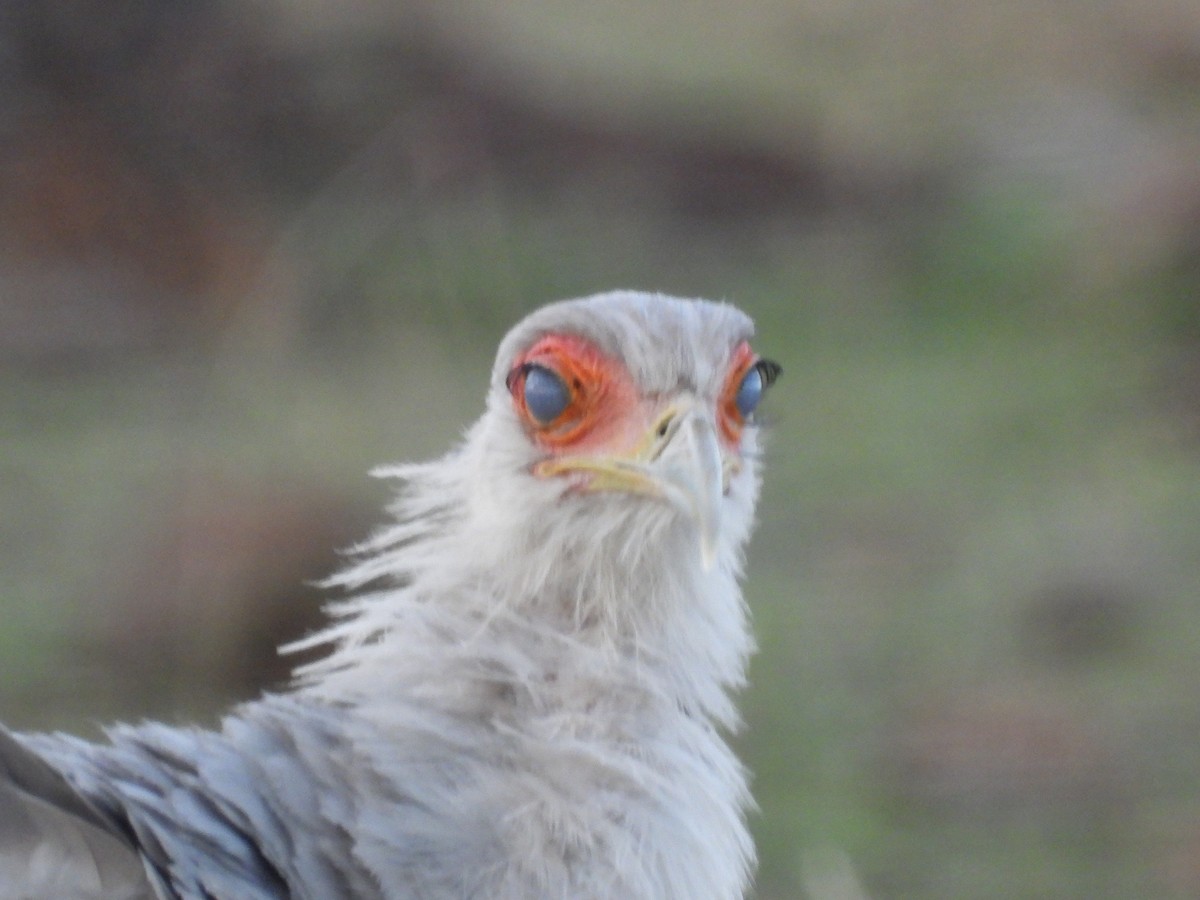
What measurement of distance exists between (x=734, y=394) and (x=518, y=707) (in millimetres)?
529

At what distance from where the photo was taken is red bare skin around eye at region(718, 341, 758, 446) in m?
2.37

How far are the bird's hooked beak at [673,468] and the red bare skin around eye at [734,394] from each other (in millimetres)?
78

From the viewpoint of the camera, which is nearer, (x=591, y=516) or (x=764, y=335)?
(x=591, y=516)

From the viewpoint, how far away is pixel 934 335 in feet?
23.7

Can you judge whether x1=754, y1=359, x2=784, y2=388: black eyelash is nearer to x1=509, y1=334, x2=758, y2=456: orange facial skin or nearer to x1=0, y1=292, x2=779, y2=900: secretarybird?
x1=0, y1=292, x2=779, y2=900: secretarybird

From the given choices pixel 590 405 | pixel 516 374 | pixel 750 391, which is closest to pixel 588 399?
pixel 590 405

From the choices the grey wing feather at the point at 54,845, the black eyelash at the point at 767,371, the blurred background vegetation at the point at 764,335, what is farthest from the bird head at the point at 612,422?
the blurred background vegetation at the point at 764,335

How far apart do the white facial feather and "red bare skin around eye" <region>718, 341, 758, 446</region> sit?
19 mm

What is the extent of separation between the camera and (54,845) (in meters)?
1.79

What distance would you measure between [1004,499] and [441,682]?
4.12 m

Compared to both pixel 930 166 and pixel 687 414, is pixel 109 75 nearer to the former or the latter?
pixel 930 166

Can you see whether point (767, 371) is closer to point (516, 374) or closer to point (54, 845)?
point (516, 374)

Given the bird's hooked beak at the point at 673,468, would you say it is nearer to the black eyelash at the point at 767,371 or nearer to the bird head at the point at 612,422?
the bird head at the point at 612,422

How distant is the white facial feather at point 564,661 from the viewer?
2.03 metres
